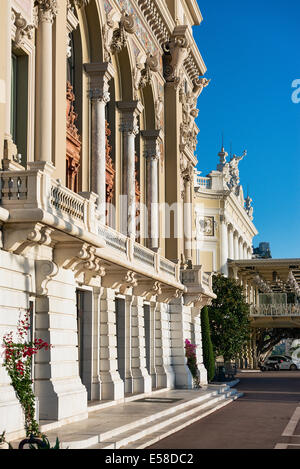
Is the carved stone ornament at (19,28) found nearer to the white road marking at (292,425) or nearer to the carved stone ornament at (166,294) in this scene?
the white road marking at (292,425)

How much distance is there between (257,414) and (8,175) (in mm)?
13981

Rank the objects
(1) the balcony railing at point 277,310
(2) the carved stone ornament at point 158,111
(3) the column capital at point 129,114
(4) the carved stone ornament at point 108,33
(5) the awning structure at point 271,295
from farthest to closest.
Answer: (1) the balcony railing at point 277,310
(5) the awning structure at point 271,295
(2) the carved stone ornament at point 158,111
(3) the column capital at point 129,114
(4) the carved stone ornament at point 108,33

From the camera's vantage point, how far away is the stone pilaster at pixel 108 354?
27641mm

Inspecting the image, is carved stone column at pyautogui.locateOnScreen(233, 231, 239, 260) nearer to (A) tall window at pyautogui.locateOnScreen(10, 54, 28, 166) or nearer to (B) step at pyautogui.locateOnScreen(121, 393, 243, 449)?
(B) step at pyautogui.locateOnScreen(121, 393, 243, 449)

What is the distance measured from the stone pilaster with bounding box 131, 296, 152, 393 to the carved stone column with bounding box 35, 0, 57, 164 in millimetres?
11618

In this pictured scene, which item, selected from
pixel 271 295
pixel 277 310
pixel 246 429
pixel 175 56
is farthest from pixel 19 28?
pixel 271 295

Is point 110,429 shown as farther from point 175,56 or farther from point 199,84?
point 199,84

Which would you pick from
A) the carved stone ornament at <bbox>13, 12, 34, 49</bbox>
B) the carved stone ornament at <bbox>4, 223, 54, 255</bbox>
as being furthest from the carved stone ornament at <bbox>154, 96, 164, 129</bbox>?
the carved stone ornament at <bbox>4, 223, 54, 255</bbox>

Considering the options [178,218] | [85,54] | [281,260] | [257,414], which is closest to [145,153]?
[178,218]

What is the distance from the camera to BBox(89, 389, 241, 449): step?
1819 centimetres

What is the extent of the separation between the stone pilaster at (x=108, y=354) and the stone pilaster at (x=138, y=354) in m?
3.76

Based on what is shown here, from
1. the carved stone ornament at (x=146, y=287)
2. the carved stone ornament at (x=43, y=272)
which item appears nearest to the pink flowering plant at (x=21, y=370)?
the carved stone ornament at (x=43, y=272)

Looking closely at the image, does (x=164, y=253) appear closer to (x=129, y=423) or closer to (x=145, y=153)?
(x=145, y=153)

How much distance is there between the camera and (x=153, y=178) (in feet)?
134
